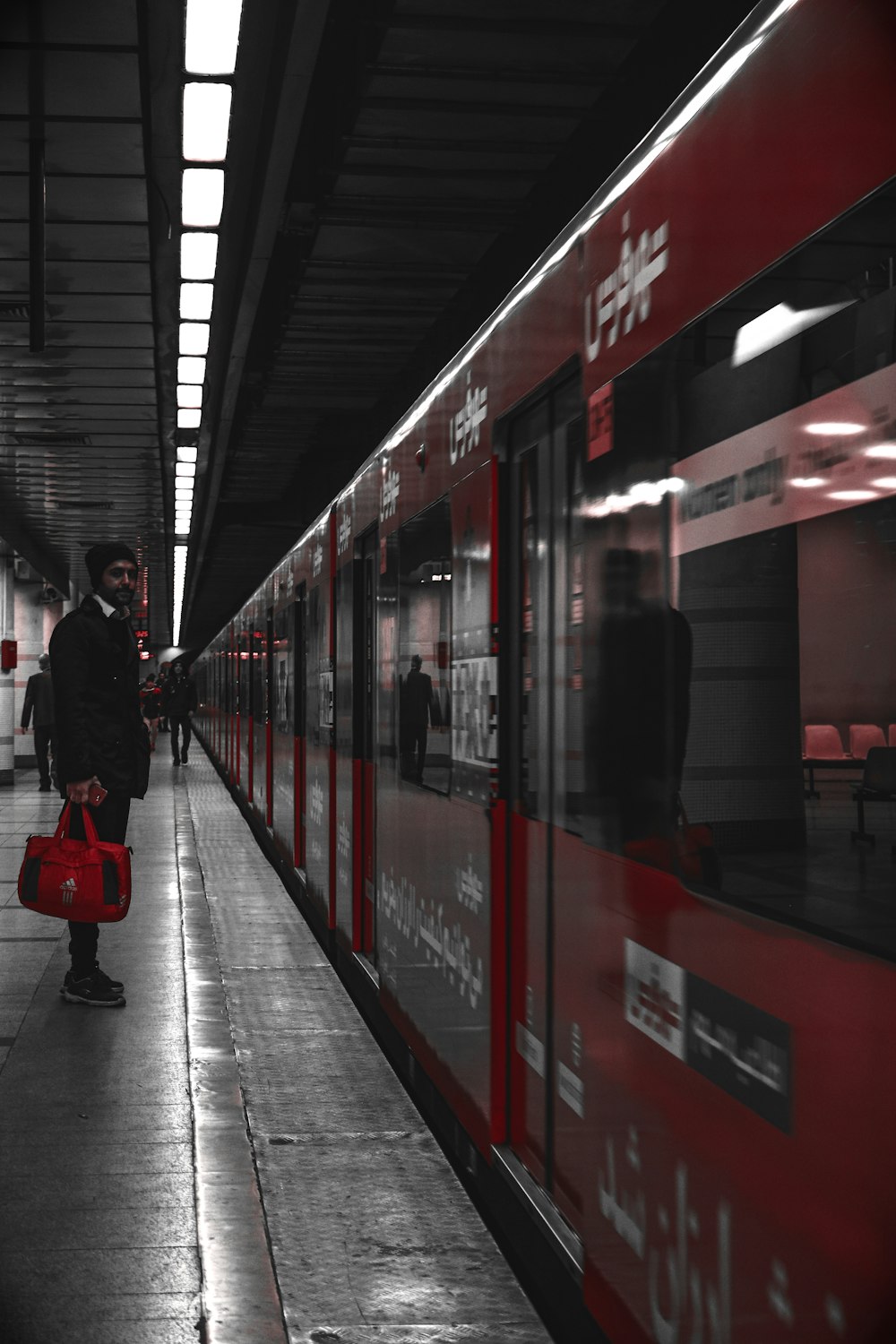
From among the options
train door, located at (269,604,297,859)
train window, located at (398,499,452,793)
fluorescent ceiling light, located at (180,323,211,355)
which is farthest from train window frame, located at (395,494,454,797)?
fluorescent ceiling light, located at (180,323,211,355)

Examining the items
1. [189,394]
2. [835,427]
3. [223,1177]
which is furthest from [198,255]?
[835,427]

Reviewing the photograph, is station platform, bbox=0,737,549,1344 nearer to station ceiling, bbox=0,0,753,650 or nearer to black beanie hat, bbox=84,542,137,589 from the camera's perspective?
black beanie hat, bbox=84,542,137,589

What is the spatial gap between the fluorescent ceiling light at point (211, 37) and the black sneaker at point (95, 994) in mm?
4125

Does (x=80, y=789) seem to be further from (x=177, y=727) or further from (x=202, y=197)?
(x=177, y=727)

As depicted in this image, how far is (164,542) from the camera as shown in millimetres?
27859

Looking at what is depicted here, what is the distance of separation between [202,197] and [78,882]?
4340 millimetres

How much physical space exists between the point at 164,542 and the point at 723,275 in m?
26.3

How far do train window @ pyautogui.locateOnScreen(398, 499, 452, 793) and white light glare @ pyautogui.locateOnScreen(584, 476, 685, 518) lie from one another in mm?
1575

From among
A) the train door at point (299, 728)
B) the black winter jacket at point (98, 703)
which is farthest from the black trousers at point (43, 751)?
the black winter jacket at point (98, 703)

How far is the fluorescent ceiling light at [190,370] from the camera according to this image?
1276 centimetres

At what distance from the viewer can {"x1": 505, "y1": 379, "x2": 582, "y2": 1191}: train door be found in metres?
3.32

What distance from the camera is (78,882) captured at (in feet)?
20.1

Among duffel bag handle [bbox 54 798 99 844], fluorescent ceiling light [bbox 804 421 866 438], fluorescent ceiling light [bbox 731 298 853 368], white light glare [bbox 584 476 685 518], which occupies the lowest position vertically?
duffel bag handle [bbox 54 798 99 844]

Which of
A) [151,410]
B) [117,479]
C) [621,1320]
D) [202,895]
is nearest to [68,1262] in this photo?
[621,1320]
